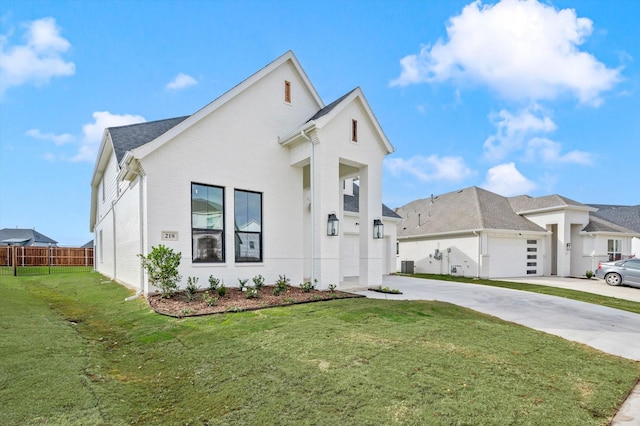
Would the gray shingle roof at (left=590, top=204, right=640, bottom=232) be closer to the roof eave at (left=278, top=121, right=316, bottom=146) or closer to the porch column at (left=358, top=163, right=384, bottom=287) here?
the porch column at (left=358, top=163, right=384, bottom=287)

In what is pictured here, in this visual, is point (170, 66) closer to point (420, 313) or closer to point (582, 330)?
point (420, 313)

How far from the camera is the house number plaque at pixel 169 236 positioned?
31.0ft

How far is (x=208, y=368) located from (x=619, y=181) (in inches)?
1037

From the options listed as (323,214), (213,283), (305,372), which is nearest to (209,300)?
(213,283)

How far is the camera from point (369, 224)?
38.0ft

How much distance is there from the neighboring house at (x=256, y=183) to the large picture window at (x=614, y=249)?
17731 mm

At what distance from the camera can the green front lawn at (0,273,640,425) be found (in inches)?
126

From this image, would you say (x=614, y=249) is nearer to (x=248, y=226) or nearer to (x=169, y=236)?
(x=248, y=226)

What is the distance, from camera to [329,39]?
38.0 ft

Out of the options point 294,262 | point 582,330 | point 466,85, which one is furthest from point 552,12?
point 294,262

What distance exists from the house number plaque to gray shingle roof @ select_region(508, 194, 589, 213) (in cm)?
2096

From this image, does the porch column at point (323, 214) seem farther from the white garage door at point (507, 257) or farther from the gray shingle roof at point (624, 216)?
the gray shingle roof at point (624, 216)

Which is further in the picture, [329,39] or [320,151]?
[329,39]

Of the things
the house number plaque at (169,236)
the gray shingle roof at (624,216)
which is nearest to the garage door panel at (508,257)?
the gray shingle roof at (624,216)
